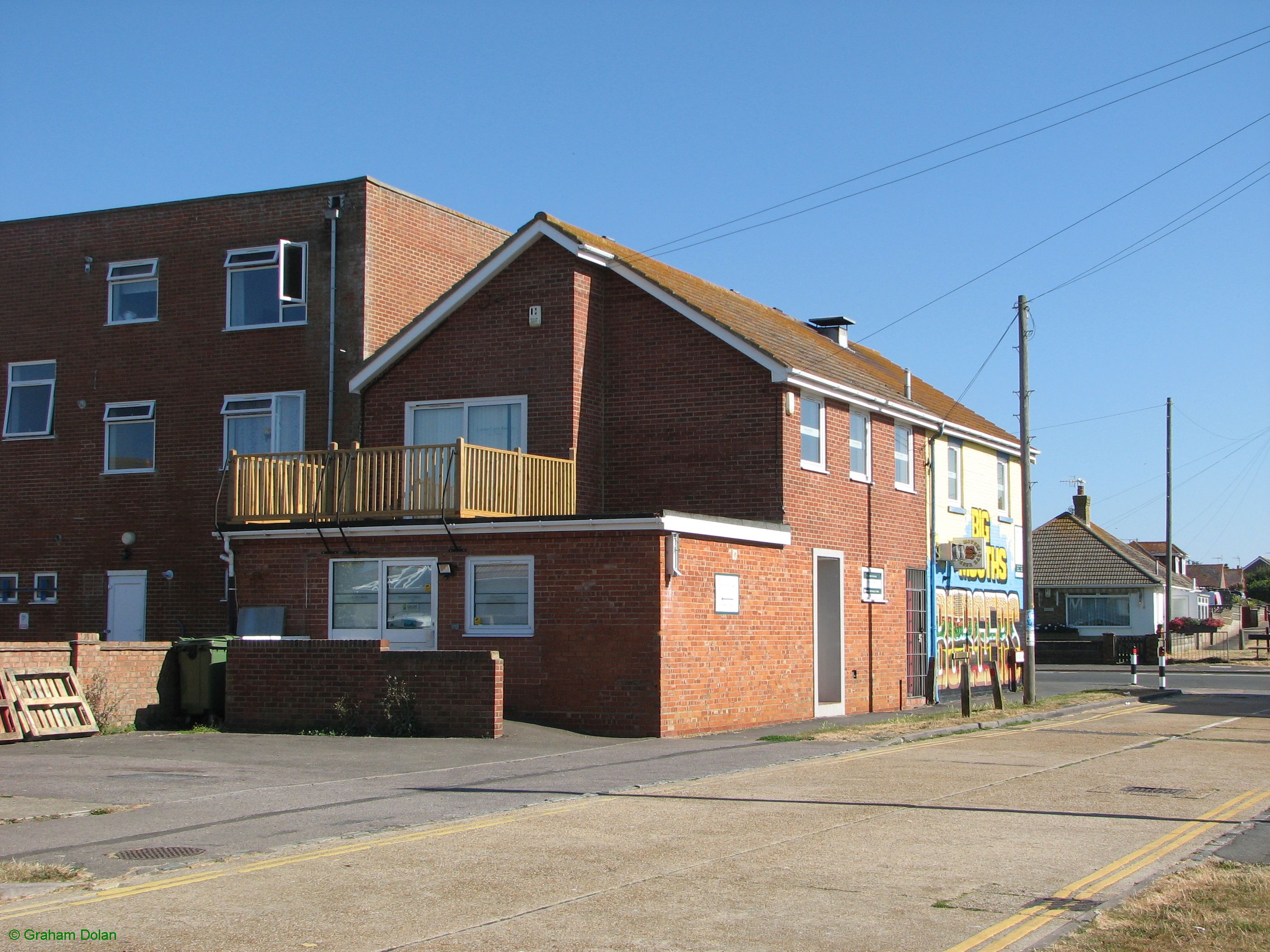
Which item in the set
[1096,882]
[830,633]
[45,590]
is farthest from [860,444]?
[1096,882]

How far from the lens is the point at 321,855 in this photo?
9570mm

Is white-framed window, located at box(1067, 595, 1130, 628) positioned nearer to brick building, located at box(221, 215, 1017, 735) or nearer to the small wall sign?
brick building, located at box(221, 215, 1017, 735)

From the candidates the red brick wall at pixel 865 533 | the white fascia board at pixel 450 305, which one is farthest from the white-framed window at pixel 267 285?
the red brick wall at pixel 865 533

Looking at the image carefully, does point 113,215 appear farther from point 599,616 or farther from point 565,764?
point 565,764

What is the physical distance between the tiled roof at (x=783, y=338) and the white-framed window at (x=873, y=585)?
3445 mm

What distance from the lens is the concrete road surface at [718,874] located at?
7215mm

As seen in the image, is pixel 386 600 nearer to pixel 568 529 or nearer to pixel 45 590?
pixel 568 529

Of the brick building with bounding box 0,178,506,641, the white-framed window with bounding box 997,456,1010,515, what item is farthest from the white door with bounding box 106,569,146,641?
the white-framed window with bounding box 997,456,1010,515

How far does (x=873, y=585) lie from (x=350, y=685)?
35.5 feet

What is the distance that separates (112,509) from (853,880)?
2254 cm

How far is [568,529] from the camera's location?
1945 cm

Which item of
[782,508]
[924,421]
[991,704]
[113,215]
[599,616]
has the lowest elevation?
[991,704]

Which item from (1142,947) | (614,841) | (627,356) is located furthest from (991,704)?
(1142,947)

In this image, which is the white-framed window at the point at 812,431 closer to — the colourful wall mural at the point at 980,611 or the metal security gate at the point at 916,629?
the metal security gate at the point at 916,629
